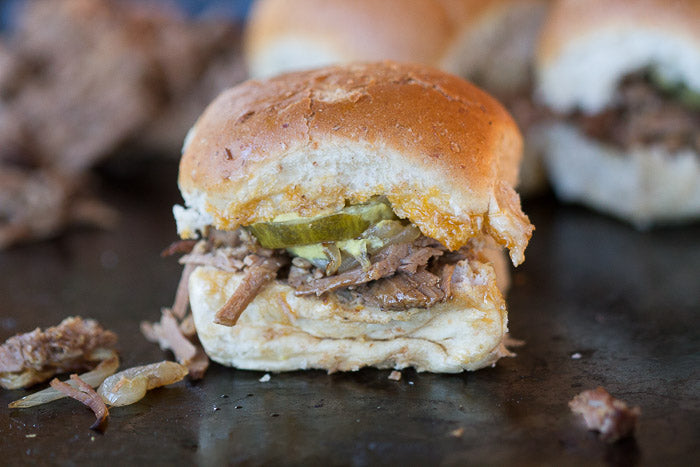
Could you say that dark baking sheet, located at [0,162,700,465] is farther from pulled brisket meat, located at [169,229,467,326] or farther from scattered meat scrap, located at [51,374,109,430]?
pulled brisket meat, located at [169,229,467,326]

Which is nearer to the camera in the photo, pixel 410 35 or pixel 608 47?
pixel 608 47

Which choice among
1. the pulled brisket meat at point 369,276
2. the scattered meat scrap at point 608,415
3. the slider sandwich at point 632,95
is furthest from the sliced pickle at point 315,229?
the slider sandwich at point 632,95

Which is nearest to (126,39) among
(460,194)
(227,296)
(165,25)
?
(165,25)

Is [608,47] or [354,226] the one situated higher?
[608,47]

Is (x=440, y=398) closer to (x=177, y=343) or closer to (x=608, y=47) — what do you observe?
(x=177, y=343)

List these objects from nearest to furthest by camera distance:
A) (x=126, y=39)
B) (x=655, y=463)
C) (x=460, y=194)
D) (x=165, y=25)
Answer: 1. (x=655, y=463)
2. (x=460, y=194)
3. (x=126, y=39)
4. (x=165, y=25)

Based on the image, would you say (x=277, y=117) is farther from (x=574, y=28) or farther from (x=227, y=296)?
(x=574, y=28)

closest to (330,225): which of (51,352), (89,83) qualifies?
(51,352)
